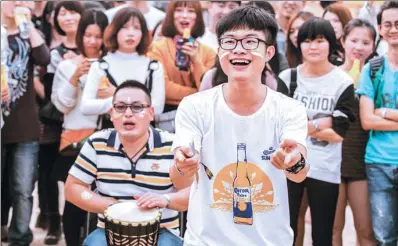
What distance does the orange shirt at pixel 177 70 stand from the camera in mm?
5148

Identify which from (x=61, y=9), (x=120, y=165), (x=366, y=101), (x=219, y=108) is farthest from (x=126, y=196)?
(x=61, y=9)

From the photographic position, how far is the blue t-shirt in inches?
176

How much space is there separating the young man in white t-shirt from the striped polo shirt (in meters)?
1.08

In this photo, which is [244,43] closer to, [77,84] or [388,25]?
[388,25]

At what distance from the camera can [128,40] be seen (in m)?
5.04

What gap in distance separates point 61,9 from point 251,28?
3.07m

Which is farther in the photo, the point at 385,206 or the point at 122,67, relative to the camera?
the point at 122,67

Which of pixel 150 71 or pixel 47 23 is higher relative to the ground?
pixel 47 23

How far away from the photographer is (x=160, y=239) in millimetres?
4047

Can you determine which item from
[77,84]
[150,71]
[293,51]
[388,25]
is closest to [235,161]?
[388,25]

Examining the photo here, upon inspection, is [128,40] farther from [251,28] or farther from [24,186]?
[251,28]

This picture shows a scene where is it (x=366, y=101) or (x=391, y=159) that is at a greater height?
(x=366, y=101)

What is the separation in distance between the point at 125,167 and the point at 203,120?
1216 mm

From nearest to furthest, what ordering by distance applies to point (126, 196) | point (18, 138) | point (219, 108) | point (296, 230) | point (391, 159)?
point (219, 108), point (126, 196), point (391, 159), point (296, 230), point (18, 138)
